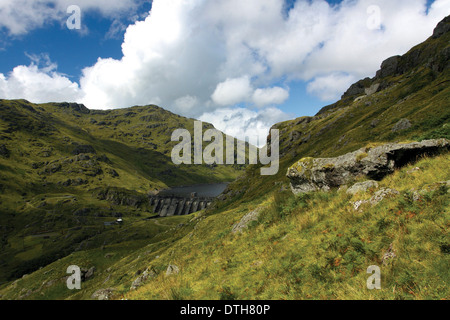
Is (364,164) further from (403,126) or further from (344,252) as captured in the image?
(403,126)

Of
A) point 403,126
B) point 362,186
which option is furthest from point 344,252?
point 403,126

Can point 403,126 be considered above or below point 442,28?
below

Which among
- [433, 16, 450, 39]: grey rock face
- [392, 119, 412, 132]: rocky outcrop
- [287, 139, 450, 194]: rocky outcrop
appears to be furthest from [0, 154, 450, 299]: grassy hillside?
[433, 16, 450, 39]: grey rock face

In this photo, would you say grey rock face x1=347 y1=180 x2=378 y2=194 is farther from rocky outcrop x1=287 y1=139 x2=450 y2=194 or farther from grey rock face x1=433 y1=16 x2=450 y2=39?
grey rock face x1=433 y1=16 x2=450 y2=39

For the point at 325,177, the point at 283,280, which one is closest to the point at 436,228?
the point at 283,280

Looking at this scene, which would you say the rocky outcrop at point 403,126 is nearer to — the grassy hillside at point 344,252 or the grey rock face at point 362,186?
the grassy hillside at point 344,252

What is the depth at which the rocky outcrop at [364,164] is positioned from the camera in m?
12.8

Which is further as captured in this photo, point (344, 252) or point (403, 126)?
point (403, 126)

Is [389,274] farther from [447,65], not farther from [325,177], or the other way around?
[447,65]

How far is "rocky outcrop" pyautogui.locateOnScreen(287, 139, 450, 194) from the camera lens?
505 inches

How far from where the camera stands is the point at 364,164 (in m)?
13.6

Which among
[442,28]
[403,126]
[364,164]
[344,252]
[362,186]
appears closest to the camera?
[344,252]

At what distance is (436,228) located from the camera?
6523 millimetres
